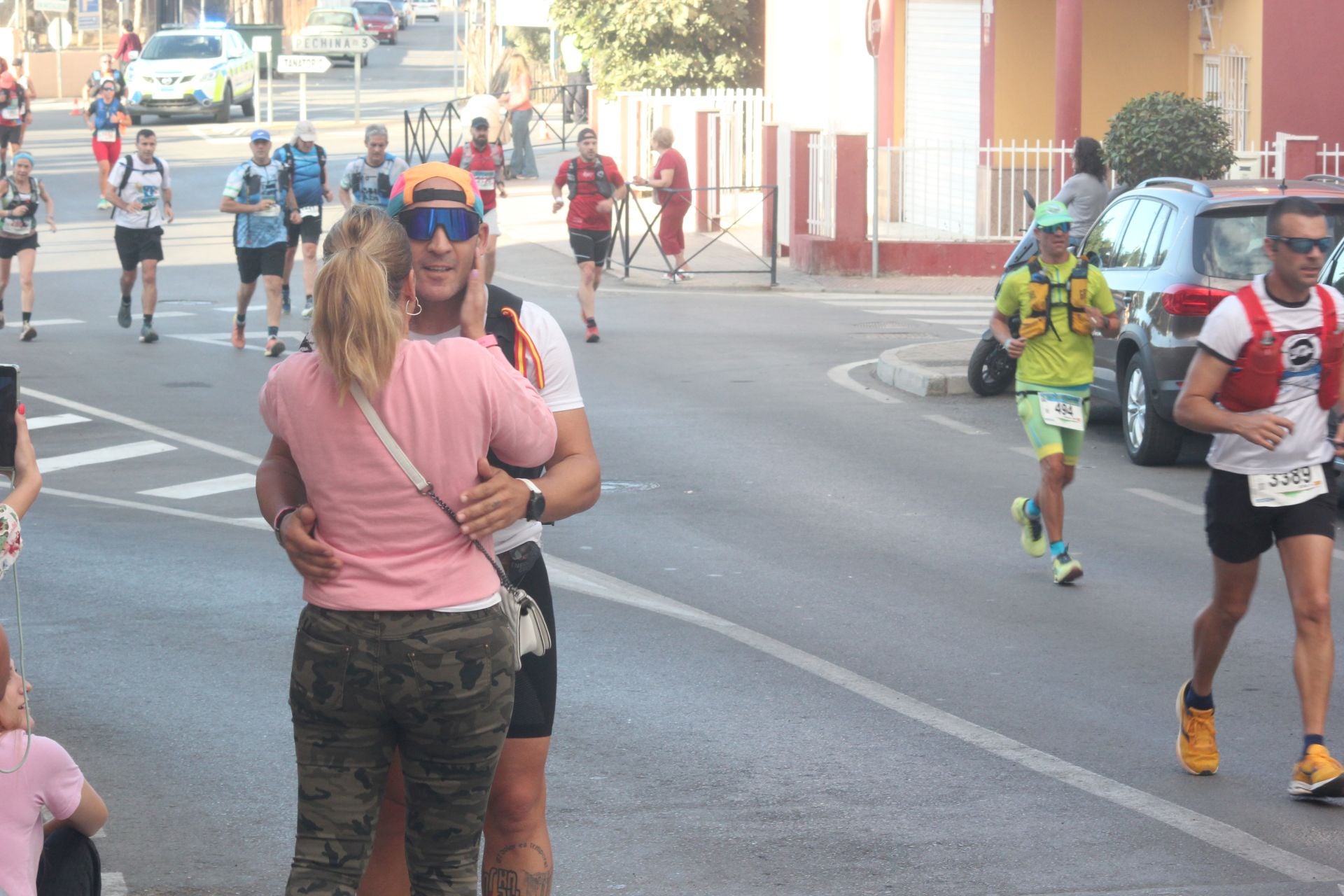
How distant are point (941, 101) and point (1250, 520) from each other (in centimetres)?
2414

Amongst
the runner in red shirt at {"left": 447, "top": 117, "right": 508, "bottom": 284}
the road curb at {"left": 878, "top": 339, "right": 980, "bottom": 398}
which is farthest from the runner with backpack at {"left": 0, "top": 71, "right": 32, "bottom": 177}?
the road curb at {"left": 878, "top": 339, "right": 980, "bottom": 398}

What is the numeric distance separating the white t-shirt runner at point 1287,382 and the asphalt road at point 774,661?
101 centimetres

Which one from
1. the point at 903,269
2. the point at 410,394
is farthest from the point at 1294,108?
the point at 410,394

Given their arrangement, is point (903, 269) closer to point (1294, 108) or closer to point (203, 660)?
point (1294, 108)

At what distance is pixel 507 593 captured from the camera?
152 inches

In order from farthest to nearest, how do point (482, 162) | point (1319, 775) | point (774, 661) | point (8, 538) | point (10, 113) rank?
1. point (10, 113)
2. point (482, 162)
3. point (774, 661)
4. point (1319, 775)
5. point (8, 538)

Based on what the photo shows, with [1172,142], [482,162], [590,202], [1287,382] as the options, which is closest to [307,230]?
[482,162]

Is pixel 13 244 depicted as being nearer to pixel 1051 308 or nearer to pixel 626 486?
pixel 626 486

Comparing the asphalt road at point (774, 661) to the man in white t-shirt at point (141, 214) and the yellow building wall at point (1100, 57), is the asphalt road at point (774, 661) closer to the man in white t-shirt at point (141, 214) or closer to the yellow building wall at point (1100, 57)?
the man in white t-shirt at point (141, 214)


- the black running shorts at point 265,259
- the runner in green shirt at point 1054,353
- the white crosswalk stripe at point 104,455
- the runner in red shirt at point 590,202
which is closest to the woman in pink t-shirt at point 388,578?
the runner in green shirt at point 1054,353

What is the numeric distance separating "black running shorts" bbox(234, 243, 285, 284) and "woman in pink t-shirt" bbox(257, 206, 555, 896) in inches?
540

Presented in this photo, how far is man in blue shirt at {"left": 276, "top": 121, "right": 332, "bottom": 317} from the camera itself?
1830 cm

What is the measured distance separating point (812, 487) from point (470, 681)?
788 cm

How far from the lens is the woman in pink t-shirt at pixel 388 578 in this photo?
3615mm
